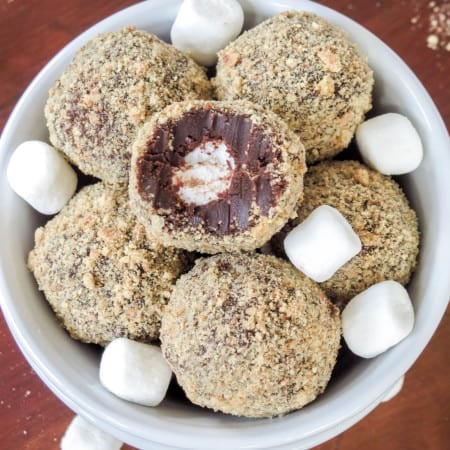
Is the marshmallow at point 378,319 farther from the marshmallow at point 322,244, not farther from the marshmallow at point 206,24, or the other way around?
the marshmallow at point 206,24

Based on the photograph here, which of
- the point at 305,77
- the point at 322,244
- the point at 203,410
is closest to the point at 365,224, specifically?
the point at 322,244

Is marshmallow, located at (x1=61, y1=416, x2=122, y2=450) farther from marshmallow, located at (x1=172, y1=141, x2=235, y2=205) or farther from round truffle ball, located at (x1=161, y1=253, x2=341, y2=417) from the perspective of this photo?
marshmallow, located at (x1=172, y1=141, x2=235, y2=205)

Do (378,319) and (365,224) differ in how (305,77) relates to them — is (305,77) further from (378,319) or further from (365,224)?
(378,319)

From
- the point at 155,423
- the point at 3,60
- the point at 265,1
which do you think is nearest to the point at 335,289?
the point at 155,423

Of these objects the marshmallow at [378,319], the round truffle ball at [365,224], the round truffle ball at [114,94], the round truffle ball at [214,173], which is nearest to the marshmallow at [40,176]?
the round truffle ball at [114,94]

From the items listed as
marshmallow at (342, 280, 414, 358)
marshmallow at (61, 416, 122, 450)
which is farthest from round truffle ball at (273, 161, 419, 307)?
marshmallow at (61, 416, 122, 450)

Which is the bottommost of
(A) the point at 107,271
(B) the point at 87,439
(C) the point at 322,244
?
(B) the point at 87,439
